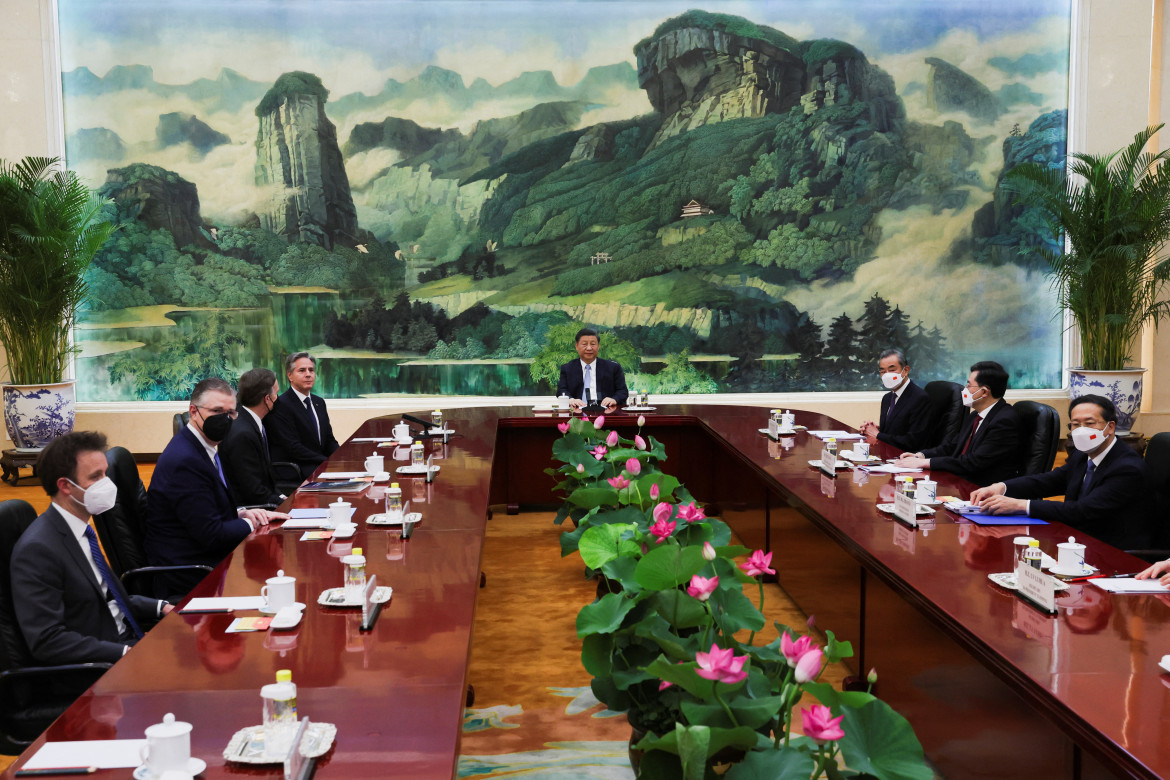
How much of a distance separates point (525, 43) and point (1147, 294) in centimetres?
617

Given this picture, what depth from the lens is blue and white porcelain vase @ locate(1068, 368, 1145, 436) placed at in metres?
8.64

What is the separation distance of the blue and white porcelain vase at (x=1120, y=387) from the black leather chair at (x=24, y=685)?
8.29m

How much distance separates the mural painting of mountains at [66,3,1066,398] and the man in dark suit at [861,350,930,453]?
3.36 metres

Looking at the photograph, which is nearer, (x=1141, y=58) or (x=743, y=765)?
(x=743, y=765)

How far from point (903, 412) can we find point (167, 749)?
220 inches

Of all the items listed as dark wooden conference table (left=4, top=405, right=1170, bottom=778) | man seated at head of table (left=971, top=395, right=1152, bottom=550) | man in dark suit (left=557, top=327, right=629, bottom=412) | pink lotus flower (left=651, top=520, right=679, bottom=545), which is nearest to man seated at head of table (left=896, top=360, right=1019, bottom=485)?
dark wooden conference table (left=4, top=405, right=1170, bottom=778)

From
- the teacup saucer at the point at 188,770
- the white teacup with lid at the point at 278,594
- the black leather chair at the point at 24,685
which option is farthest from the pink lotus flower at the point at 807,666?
the black leather chair at the point at 24,685

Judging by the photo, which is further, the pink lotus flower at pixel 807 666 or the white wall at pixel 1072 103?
the white wall at pixel 1072 103

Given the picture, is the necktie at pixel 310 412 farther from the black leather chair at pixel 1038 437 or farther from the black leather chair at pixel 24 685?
the black leather chair at pixel 1038 437

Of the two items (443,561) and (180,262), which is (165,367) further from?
(443,561)

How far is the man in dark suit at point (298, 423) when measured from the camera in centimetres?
614

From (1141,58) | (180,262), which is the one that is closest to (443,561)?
(180,262)

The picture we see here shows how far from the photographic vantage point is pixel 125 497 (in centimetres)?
384

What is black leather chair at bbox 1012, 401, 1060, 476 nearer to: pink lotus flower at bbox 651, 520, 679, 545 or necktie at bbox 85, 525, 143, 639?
pink lotus flower at bbox 651, 520, 679, 545
